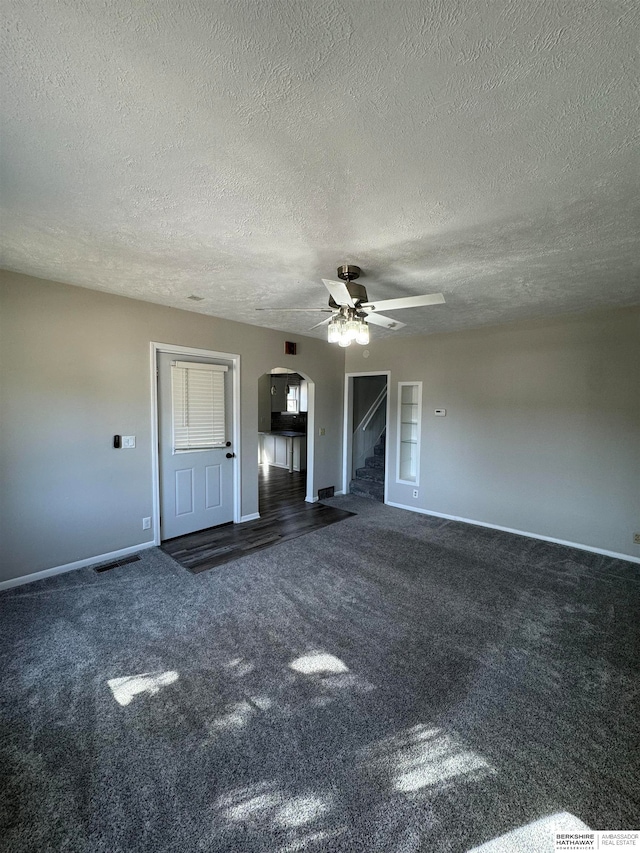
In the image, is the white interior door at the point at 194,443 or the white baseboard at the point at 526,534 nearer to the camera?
the white baseboard at the point at 526,534

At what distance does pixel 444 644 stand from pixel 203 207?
317 centimetres

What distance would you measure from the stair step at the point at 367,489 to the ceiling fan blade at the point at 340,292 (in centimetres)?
409

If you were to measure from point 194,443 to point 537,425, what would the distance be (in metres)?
4.28

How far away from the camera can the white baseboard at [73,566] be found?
3.06m

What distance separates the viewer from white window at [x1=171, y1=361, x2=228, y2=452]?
4.11 metres

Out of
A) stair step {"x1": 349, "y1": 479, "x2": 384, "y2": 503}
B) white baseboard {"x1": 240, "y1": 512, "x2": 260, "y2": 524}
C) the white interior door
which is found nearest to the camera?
the white interior door

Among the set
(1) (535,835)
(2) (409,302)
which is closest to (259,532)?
(2) (409,302)

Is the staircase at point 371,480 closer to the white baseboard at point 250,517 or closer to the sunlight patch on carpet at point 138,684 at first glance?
the white baseboard at point 250,517

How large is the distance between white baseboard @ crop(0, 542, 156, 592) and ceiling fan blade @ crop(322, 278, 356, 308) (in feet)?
11.0

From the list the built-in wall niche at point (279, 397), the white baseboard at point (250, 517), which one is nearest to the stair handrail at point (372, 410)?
the built-in wall niche at point (279, 397)

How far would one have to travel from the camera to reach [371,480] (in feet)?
20.9

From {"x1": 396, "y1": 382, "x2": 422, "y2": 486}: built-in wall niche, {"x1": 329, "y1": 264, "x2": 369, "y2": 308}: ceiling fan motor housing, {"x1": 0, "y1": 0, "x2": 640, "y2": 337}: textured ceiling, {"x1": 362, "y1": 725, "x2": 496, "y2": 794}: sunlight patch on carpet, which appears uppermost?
{"x1": 0, "y1": 0, "x2": 640, "y2": 337}: textured ceiling

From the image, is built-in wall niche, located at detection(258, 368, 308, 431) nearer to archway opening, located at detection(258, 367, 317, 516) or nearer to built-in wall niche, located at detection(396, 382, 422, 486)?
archway opening, located at detection(258, 367, 317, 516)

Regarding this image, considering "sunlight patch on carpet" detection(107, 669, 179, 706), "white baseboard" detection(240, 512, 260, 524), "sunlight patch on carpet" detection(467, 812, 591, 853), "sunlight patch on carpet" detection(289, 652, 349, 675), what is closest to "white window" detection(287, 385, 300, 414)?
"white baseboard" detection(240, 512, 260, 524)
